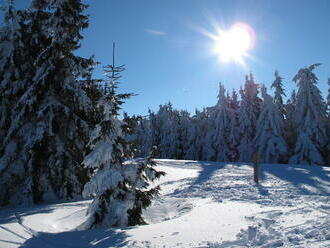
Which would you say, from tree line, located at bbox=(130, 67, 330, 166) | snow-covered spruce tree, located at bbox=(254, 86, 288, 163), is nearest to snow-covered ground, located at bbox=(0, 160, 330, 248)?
tree line, located at bbox=(130, 67, 330, 166)

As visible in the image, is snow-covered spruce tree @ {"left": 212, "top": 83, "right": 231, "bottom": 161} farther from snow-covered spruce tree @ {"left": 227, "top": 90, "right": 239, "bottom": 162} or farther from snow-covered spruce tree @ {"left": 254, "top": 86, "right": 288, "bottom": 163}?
snow-covered spruce tree @ {"left": 254, "top": 86, "right": 288, "bottom": 163}

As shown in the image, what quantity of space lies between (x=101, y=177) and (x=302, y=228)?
489 centimetres

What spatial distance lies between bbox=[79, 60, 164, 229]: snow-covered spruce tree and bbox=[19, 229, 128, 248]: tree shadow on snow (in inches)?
43.3

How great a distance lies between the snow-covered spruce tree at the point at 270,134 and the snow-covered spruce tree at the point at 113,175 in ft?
93.6

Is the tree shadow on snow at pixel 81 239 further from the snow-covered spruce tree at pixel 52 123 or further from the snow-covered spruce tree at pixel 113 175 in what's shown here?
the snow-covered spruce tree at pixel 52 123

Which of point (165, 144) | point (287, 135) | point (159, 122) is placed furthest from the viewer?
Answer: point (159, 122)

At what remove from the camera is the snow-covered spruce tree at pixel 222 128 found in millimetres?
41719

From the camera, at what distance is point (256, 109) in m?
41.8

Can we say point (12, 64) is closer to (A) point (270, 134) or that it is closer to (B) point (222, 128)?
(A) point (270, 134)

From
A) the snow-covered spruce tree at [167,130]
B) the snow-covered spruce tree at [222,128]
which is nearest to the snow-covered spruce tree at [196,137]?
the snow-covered spruce tree at [167,130]

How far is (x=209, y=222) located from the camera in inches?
246

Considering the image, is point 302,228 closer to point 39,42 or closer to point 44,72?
point 44,72

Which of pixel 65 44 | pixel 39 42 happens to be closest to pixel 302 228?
pixel 65 44

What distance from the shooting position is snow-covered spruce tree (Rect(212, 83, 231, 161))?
1642 inches
